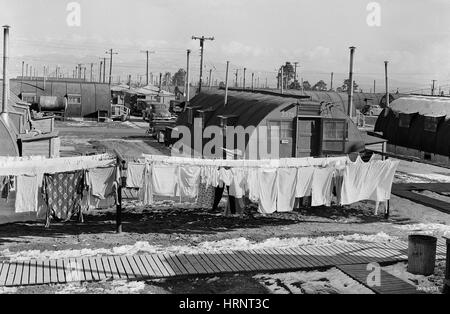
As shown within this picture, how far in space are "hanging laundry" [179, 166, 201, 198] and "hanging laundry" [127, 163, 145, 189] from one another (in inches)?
46.3

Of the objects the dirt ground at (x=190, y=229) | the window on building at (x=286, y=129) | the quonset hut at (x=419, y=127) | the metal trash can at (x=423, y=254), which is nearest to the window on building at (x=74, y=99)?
the quonset hut at (x=419, y=127)

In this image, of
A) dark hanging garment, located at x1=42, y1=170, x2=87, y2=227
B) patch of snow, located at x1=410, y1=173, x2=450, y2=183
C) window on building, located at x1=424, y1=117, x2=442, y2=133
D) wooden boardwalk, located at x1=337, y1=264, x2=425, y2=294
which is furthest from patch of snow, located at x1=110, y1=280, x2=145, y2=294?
window on building, located at x1=424, y1=117, x2=442, y2=133

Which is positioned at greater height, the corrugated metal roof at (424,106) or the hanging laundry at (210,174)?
the corrugated metal roof at (424,106)

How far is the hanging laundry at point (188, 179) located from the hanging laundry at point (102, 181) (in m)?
1.93

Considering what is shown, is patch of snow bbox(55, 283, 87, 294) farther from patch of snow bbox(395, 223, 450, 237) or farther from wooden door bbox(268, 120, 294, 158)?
wooden door bbox(268, 120, 294, 158)

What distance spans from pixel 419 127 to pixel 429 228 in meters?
19.7

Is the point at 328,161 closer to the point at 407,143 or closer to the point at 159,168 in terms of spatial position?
the point at 159,168

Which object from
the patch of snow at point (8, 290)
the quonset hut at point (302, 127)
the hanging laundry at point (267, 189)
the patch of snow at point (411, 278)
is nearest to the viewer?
the patch of snow at point (8, 290)

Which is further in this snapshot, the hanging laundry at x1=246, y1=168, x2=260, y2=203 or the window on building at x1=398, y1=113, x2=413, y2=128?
the window on building at x1=398, y1=113, x2=413, y2=128

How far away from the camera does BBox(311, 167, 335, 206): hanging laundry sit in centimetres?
1661

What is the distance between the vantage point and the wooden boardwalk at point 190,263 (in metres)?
11.5

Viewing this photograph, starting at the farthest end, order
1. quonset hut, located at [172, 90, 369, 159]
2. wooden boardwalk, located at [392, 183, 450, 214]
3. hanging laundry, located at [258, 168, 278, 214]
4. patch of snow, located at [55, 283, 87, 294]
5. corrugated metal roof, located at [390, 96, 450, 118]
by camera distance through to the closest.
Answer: corrugated metal roof, located at [390, 96, 450, 118] < quonset hut, located at [172, 90, 369, 159] < wooden boardwalk, located at [392, 183, 450, 214] < hanging laundry, located at [258, 168, 278, 214] < patch of snow, located at [55, 283, 87, 294]

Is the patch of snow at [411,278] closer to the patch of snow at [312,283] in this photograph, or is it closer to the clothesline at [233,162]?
the patch of snow at [312,283]

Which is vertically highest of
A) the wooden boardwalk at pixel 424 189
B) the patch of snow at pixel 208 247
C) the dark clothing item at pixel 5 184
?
the dark clothing item at pixel 5 184
